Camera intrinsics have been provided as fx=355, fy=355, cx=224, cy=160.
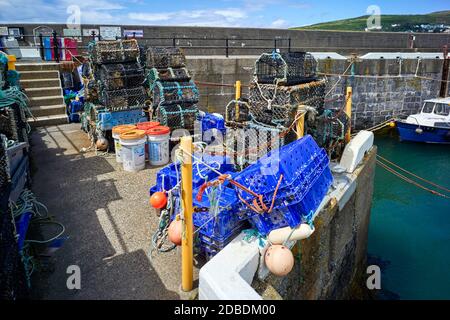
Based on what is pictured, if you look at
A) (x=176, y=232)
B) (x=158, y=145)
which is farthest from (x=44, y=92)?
(x=176, y=232)

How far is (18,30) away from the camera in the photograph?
51.1ft

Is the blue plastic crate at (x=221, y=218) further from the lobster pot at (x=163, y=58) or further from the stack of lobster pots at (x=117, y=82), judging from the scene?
the lobster pot at (x=163, y=58)

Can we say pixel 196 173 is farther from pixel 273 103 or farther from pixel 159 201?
pixel 273 103

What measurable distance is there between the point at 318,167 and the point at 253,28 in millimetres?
16698

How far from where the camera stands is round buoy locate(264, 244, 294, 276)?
354cm

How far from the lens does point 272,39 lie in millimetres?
16359

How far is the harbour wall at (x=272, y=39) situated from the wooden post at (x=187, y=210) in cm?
1146

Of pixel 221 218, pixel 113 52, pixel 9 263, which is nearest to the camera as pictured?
pixel 9 263

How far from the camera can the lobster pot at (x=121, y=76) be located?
24.7ft

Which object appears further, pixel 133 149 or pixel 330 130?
pixel 330 130

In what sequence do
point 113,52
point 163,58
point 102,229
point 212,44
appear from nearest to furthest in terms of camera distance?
point 102,229 → point 113,52 → point 163,58 → point 212,44

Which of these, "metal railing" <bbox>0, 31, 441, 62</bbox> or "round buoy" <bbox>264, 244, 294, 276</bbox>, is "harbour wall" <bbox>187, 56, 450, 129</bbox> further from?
"round buoy" <bbox>264, 244, 294, 276</bbox>

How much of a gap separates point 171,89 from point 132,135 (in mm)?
1734
